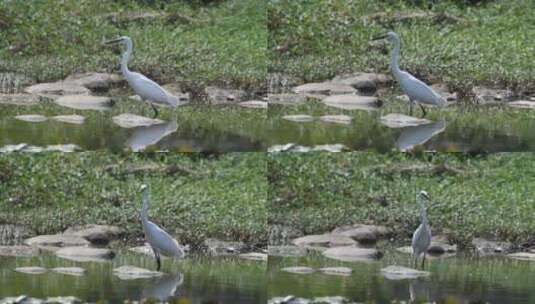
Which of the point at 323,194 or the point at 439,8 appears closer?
the point at 323,194

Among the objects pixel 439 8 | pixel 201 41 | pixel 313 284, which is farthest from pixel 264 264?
pixel 439 8

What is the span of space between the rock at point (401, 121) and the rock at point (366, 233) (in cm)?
72

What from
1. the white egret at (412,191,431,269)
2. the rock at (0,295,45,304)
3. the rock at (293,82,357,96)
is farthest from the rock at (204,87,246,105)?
the rock at (0,295,45,304)

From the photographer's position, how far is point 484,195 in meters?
9.18

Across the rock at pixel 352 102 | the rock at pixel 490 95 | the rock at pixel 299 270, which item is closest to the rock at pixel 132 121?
the rock at pixel 352 102

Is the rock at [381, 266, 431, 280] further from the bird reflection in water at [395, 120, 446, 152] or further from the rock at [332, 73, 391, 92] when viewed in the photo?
the rock at [332, 73, 391, 92]

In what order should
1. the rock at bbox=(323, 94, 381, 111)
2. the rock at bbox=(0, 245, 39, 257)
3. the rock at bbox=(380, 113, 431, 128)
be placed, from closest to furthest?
the rock at bbox=(0, 245, 39, 257)
the rock at bbox=(380, 113, 431, 128)
the rock at bbox=(323, 94, 381, 111)

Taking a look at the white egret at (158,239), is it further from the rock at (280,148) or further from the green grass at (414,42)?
the green grass at (414,42)

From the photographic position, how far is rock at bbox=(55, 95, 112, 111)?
9.44 m

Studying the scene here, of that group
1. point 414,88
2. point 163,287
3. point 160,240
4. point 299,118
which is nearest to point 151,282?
point 163,287

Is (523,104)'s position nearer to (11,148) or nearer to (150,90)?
(150,90)

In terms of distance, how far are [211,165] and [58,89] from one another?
1.33m

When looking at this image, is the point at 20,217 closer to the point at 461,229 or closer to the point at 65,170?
the point at 65,170

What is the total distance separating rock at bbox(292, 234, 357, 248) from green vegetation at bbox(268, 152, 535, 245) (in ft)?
0.17
